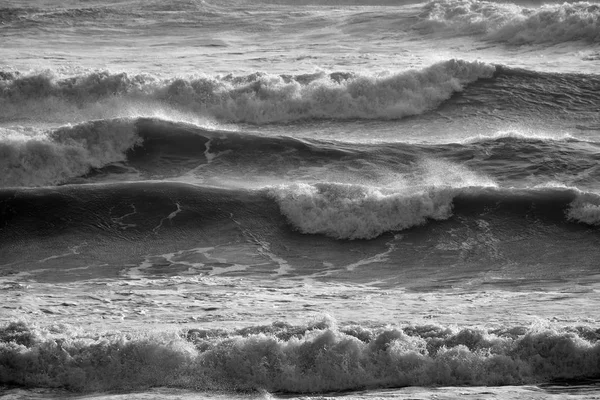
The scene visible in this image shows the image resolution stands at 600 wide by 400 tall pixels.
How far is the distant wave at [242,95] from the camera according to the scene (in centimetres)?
1723

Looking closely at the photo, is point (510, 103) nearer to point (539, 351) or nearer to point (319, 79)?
point (319, 79)

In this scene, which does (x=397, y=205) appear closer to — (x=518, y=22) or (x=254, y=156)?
(x=254, y=156)

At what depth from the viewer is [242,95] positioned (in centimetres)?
1741

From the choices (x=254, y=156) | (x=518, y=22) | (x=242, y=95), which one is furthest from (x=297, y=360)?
(x=518, y=22)

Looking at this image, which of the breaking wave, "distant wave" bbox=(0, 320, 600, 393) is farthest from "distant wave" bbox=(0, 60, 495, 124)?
"distant wave" bbox=(0, 320, 600, 393)

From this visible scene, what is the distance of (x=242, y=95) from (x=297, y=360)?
33.1 ft

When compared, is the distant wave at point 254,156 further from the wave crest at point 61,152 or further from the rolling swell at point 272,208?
the rolling swell at point 272,208

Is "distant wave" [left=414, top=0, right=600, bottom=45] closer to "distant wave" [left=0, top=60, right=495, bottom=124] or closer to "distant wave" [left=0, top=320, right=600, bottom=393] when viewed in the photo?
"distant wave" [left=0, top=60, right=495, bottom=124]

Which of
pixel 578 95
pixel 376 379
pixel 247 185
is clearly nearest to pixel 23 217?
pixel 247 185

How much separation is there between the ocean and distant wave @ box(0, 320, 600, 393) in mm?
19

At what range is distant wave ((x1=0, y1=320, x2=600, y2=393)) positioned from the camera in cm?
775

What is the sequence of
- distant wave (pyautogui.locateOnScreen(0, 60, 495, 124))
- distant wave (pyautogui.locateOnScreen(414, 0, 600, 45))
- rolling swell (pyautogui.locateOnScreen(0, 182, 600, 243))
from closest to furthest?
rolling swell (pyautogui.locateOnScreen(0, 182, 600, 243)) < distant wave (pyautogui.locateOnScreen(0, 60, 495, 124)) < distant wave (pyautogui.locateOnScreen(414, 0, 600, 45))

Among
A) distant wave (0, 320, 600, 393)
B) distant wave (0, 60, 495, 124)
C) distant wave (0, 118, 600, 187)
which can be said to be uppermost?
distant wave (0, 60, 495, 124)

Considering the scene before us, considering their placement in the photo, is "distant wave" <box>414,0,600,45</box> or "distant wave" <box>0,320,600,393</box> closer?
"distant wave" <box>0,320,600,393</box>
